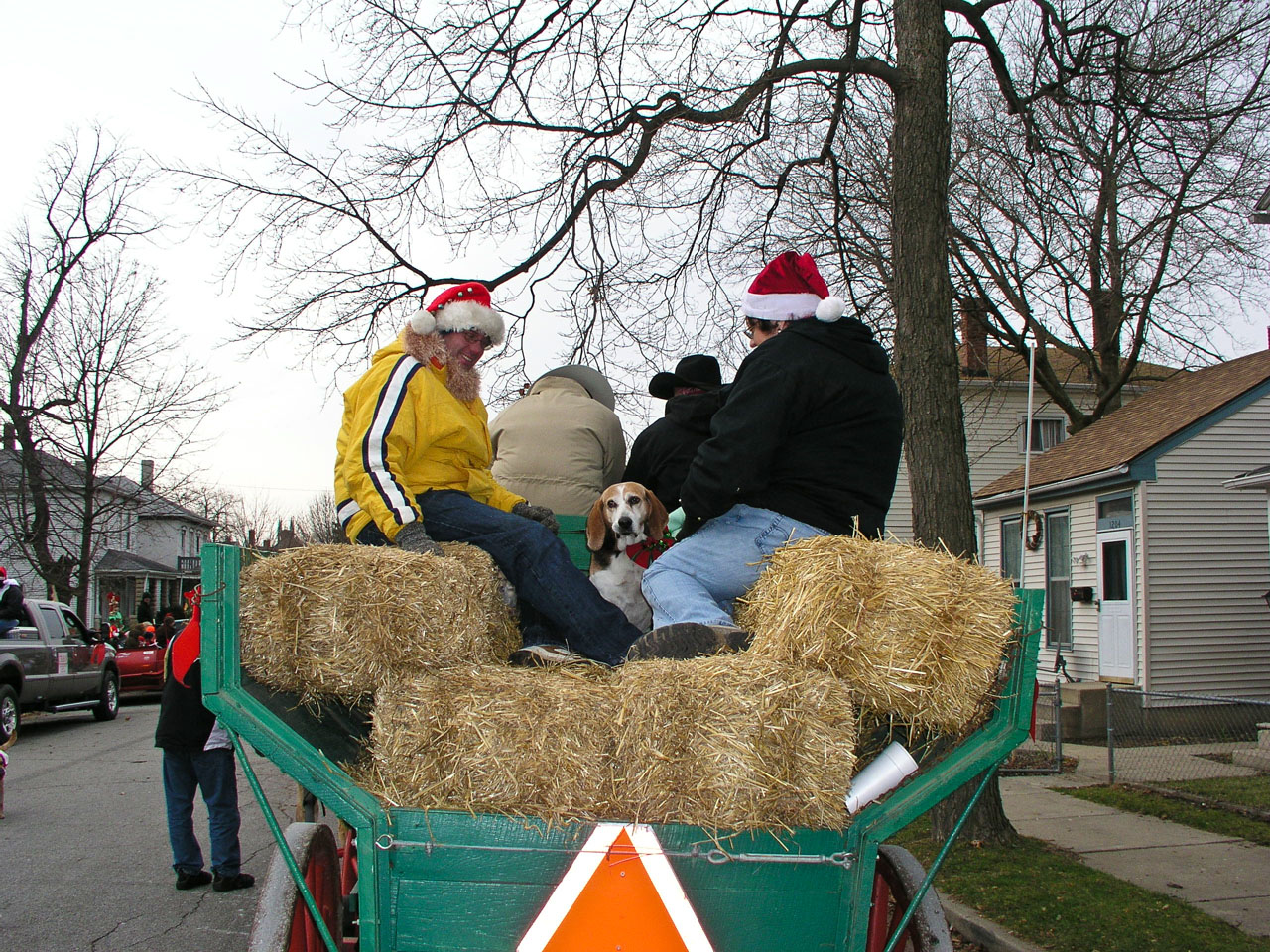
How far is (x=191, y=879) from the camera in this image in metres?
6.96

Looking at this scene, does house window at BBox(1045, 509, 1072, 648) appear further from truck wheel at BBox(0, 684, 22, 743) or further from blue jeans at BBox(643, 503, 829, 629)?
truck wheel at BBox(0, 684, 22, 743)

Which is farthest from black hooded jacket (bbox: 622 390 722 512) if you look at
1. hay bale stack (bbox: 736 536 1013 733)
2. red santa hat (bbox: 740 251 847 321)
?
hay bale stack (bbox: 736 536 1013 733)

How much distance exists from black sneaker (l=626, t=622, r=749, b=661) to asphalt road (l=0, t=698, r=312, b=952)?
13.5ft

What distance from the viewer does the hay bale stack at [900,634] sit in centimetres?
276

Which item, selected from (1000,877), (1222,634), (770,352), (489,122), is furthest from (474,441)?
(1222,634)

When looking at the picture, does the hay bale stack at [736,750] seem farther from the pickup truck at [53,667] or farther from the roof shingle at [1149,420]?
the roof shingle at [1149,420]

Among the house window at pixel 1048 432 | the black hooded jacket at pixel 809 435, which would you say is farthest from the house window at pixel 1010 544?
the black hooded jacket at pixel 809 435

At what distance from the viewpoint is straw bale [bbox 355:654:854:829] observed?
2.53 m

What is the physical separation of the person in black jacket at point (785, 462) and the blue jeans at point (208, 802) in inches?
195

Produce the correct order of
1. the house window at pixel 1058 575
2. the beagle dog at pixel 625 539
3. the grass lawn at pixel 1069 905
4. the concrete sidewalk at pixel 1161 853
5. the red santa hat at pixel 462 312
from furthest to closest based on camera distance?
1. the house window at pixel 1058 575
2. the concrete sidewalk at pixel 1161 853
3. the grass lawn at pixel 1069 905
4. the beagle dog at pixel 625 539
5. the red santa hat at pixel 462 312

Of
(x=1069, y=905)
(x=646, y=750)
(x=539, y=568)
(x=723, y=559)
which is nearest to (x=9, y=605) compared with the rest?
(x=539, y=568)

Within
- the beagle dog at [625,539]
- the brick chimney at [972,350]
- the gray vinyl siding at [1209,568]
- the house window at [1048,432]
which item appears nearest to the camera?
Result: the beagle dog at [625,539]

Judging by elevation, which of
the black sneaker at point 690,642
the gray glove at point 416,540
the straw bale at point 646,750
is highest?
the gray glove at point 416,540

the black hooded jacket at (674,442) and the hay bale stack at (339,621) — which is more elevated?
the black hooded jacket at (674,442)
